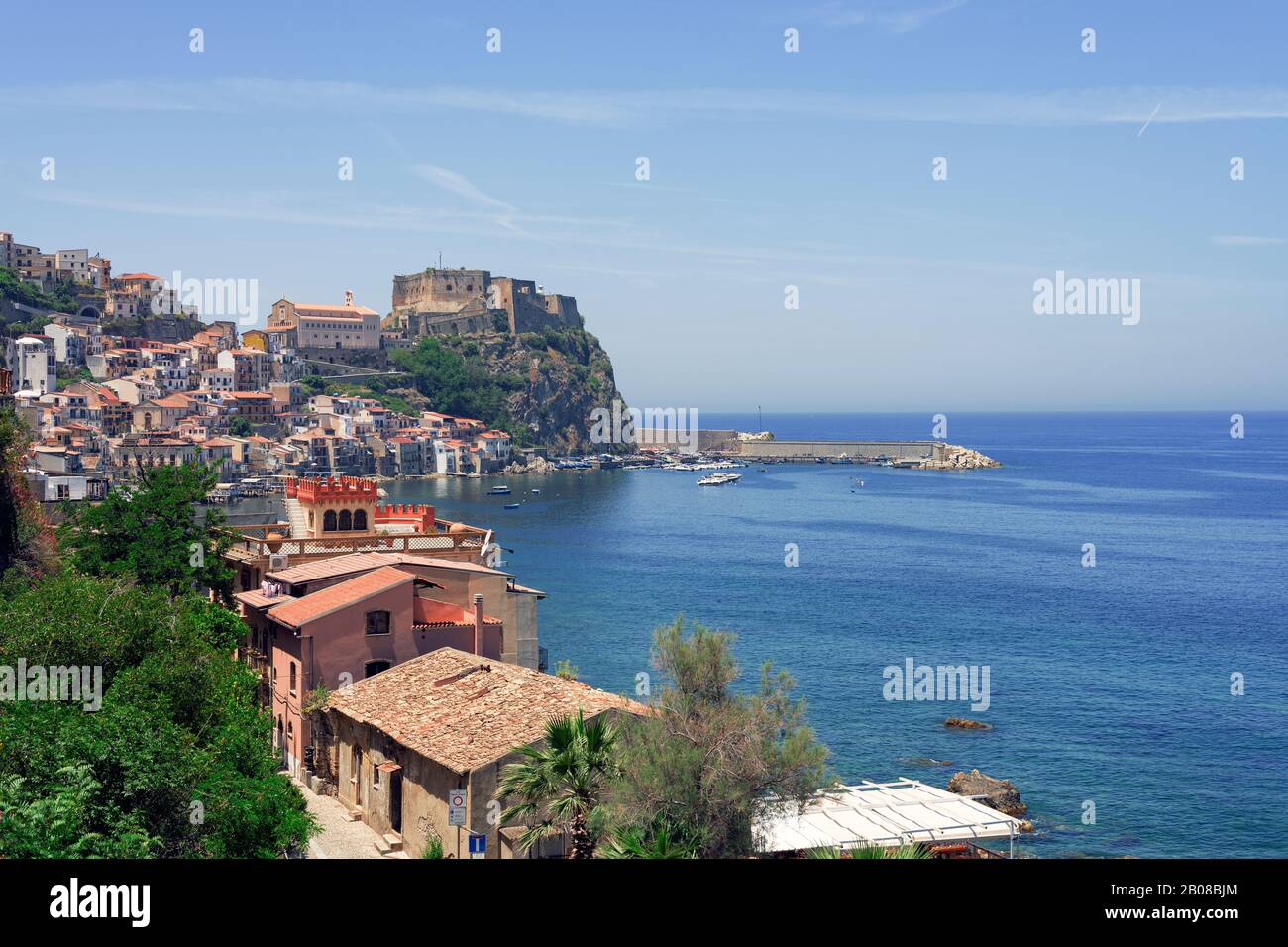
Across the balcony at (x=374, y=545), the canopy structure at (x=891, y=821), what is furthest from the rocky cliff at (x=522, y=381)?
the canopy structure at (x=891, y=821)

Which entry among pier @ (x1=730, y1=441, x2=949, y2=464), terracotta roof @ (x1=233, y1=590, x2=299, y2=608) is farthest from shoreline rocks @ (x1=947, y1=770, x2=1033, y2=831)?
pier @ (x1=730, y1=441, x2=949, y2=464)

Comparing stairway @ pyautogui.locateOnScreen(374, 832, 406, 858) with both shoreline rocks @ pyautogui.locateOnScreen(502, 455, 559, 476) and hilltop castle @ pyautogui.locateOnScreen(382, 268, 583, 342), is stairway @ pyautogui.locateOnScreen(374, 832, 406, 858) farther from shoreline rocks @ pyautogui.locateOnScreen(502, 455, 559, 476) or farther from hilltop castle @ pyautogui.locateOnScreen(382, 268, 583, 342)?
hilltop castle @ pyautogui.locateOnScreen(382, 268, 583, 342)

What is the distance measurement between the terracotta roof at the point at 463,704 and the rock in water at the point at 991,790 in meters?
13.5

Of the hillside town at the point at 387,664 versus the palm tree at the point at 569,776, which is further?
the hillside town at the point at 387,664

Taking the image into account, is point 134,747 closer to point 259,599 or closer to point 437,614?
point 437,614

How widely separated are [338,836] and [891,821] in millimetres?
9538

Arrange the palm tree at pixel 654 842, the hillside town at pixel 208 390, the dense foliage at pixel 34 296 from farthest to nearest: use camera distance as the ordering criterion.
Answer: the dense foliage at pixel 34 296 → the hillside town at pixel 208 390 → the palm tree at pixel 654 842

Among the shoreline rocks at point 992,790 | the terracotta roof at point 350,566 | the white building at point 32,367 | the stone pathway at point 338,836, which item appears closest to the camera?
the stone pathway at point 338,836

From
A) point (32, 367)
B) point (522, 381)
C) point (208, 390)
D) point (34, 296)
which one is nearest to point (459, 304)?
point (522, 381)

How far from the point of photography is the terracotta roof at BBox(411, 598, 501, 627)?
25.1m

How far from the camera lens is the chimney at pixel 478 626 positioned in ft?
82.6

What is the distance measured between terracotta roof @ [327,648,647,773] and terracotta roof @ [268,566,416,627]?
5.00 feet

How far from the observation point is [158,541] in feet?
97.3

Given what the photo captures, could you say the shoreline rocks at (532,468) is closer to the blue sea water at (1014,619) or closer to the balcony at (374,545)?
the blue sea water at (1014,619)
